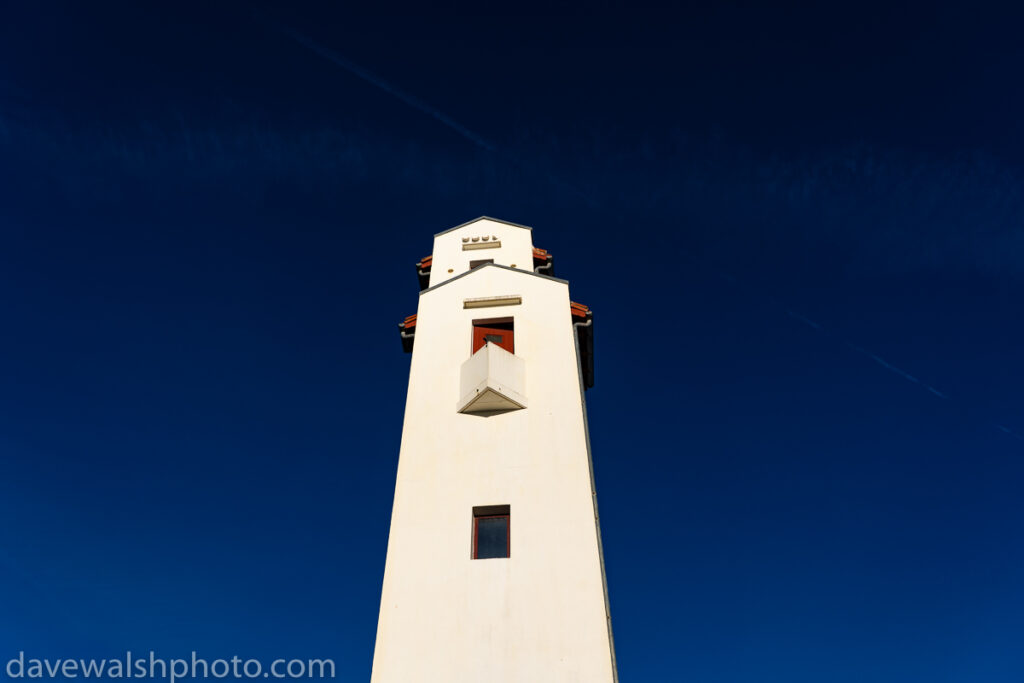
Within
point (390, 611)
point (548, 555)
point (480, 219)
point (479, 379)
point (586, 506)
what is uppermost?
point (480, 219)

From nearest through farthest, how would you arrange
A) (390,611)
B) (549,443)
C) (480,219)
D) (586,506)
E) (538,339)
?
(390,611) → (586,506) → (549,443) → (538,339) → (480,219)

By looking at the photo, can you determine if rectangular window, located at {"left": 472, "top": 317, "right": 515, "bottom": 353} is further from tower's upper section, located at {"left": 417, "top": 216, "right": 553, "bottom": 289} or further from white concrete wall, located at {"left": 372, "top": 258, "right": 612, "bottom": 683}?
tower's upper section, located at {"left": 417, "top": 216, "right": 553, "bottom": 289}

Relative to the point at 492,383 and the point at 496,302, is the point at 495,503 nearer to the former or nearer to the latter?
the point at 492,383

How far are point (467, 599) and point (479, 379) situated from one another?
711cm

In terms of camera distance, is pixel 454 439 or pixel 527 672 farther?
pixel 454 439

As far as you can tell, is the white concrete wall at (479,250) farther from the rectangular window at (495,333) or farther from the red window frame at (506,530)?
the red window frame at (506,530)

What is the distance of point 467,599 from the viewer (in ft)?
→ 60.9

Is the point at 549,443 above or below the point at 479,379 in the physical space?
below

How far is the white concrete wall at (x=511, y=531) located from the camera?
17531 mm

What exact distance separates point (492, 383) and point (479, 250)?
10557 mm

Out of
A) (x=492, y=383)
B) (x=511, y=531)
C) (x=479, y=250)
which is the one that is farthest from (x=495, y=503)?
(x=479, y=250)

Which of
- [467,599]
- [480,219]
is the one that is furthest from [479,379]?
[480,219]

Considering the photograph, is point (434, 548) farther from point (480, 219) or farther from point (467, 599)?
point (480, 219)

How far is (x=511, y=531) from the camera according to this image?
1989 centimetres
